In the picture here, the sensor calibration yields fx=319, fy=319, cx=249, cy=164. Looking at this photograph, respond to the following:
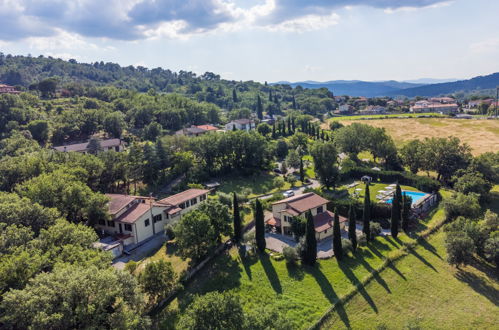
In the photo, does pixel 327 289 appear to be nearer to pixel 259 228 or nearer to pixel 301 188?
pixel 259 228

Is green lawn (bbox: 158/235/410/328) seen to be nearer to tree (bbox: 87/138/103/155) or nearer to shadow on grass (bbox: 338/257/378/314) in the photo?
shadow on grass (bbox: 338/257/378/314)

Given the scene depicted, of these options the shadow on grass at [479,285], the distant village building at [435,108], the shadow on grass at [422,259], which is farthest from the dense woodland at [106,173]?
the distant village building at [435,108]

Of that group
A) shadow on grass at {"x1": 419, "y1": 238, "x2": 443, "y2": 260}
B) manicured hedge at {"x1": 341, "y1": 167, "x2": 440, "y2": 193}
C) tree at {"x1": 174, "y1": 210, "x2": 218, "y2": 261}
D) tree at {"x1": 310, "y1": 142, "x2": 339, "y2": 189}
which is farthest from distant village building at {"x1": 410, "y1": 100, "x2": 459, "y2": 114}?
tree at {"x1": 174, "y1": 210, "x2": 218, "y2": 261}

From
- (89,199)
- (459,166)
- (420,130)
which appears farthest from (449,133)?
(89,199)

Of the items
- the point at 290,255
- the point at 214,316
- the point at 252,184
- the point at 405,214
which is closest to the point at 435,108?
the point at 252,184

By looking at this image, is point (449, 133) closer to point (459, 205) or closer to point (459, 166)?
point (459, 166)

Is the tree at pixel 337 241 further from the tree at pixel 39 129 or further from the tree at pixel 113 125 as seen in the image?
the tree at pixel 39 129
